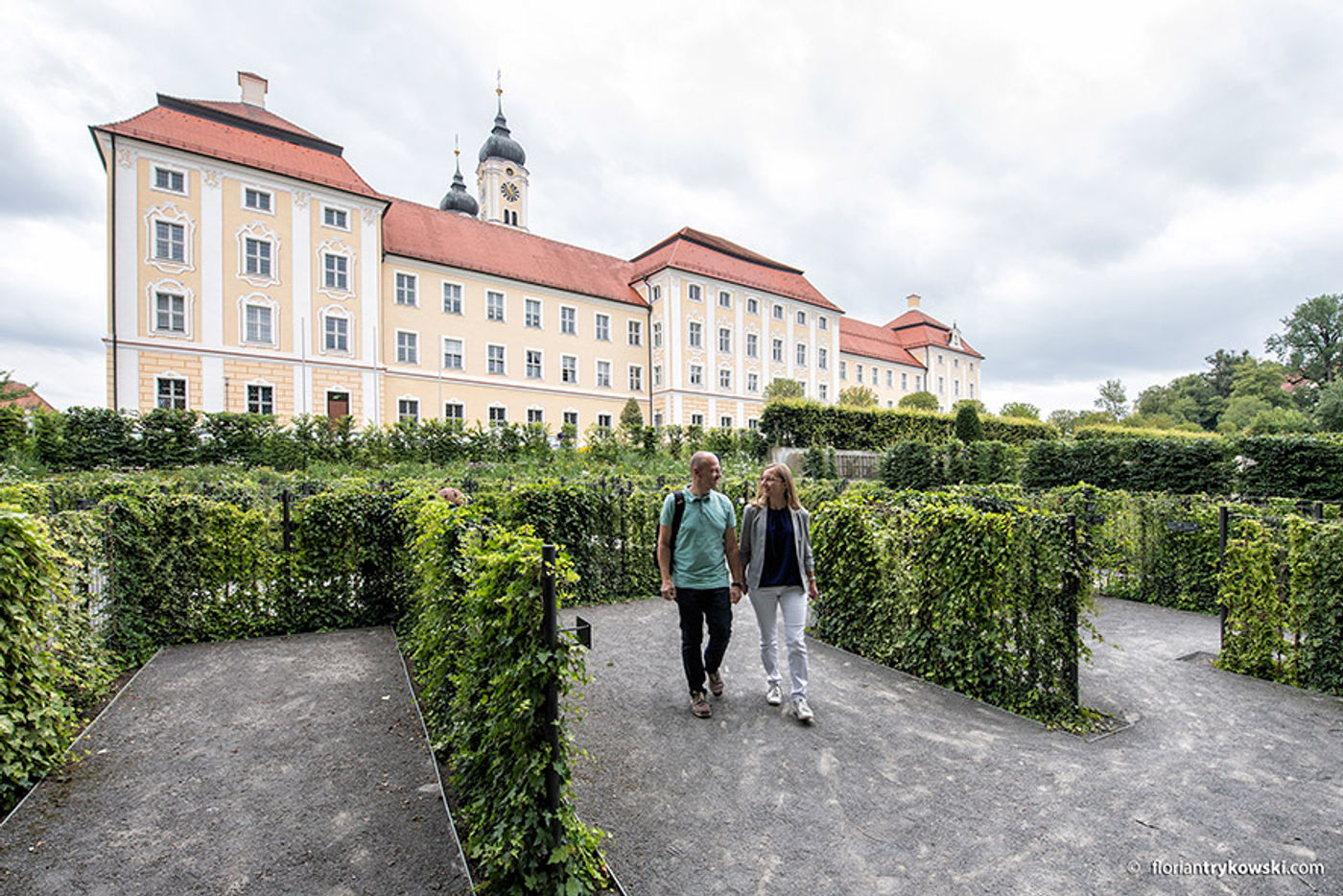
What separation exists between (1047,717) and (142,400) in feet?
112

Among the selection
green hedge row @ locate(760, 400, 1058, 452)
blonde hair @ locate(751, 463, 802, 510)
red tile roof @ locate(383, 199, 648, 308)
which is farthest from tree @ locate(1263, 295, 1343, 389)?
blonde hair @ locate(751, 463, 802, 510)

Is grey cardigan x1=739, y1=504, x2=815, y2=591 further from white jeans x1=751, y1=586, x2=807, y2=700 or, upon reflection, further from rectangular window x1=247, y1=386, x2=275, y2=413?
rectangular window x1=247, y1=386, x2=275, y2=413

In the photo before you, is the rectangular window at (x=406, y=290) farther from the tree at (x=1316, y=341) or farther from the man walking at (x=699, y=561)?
the tree at (x=1316, y=341)

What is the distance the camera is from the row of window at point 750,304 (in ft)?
144

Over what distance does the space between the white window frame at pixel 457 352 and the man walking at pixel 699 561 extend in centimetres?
3400

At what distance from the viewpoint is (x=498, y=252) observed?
132ft

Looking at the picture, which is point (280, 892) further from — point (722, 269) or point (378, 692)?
point (722, 269)

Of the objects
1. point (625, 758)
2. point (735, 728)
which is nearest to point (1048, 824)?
point (735, 728)

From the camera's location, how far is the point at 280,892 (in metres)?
2.73

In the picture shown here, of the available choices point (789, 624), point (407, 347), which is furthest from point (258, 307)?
point (789, 624)

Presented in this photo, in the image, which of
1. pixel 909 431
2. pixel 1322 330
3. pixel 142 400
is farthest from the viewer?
pixel 1322 330

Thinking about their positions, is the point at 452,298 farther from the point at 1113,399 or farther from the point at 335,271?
the point at 1113,399

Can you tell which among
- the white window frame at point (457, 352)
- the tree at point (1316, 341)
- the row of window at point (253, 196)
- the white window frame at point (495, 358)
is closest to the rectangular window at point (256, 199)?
the row of window at point (253, 196)

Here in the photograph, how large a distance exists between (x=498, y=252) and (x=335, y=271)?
37.3 feet
